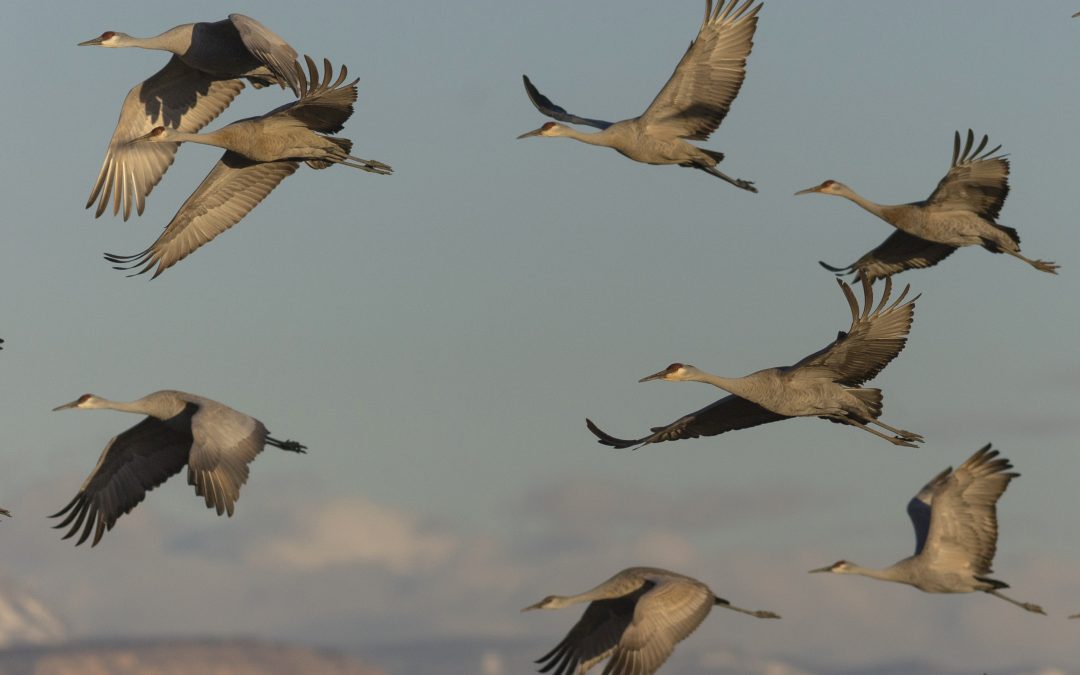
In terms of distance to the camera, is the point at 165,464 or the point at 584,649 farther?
the point at 165,464

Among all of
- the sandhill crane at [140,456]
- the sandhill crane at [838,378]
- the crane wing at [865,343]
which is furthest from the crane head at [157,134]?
the crane wing at [865,343]

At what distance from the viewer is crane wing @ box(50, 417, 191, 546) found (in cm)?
2088

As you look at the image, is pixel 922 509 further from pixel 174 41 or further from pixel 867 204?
pixel 174 41

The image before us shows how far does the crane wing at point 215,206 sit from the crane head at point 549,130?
2.68 m

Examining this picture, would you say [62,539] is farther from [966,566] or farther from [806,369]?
[966,566]

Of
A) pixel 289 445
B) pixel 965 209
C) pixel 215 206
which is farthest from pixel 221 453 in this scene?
pixel 965 209

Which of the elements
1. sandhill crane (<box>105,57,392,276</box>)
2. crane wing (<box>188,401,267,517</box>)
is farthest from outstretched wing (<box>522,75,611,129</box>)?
crane wing (<box>188,401,267,517</box>)

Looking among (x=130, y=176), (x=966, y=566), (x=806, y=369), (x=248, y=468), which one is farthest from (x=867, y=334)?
(x=130, y=176)

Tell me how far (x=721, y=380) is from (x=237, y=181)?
6.86 meters

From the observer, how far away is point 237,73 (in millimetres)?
23297

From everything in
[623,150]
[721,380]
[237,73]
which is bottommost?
[721,380]

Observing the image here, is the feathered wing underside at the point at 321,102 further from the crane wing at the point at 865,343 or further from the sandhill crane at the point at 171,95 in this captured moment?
the crane wing at the point at 865,343

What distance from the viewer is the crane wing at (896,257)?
22953mm

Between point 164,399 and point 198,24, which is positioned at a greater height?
point 198,24
